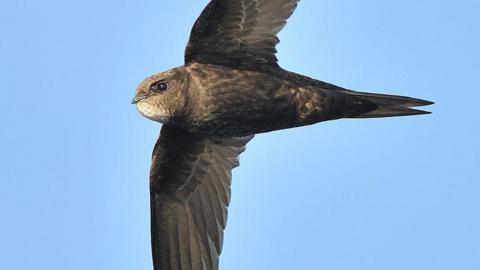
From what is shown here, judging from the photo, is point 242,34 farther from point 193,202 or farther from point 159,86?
point 193,202

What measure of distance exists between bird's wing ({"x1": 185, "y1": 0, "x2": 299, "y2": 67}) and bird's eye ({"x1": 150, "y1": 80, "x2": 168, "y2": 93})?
0.42 meters

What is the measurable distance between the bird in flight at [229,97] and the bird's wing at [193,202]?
0.04 ft

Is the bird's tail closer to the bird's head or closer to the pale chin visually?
the bird's head

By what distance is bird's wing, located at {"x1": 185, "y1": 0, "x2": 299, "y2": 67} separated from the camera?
32.9 feet

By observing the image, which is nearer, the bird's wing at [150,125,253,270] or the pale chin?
the pale chin

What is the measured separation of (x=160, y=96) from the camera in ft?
31.9

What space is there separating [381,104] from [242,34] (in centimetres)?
143

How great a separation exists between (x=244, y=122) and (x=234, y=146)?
1.05 metres

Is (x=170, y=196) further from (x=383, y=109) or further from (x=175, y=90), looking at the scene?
(x=383, y=109)

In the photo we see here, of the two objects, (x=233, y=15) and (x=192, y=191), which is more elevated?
(x=233, y=15)

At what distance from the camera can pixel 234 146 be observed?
11.0 meters

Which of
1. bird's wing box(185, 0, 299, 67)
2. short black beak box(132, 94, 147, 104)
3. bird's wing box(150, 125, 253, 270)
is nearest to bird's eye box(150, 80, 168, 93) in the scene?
short black beak box(132, 94, 147, 104)

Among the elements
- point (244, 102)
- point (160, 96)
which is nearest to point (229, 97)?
point (244, 102)

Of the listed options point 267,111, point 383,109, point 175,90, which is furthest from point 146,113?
point 383,109
